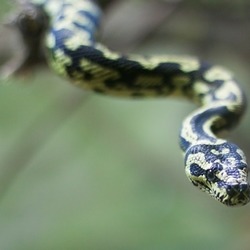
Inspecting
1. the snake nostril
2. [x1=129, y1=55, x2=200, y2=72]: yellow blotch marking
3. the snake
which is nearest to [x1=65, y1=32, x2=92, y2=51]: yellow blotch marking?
the snake

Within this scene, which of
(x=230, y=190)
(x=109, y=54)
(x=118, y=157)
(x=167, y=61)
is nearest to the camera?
(x=230, y=190)

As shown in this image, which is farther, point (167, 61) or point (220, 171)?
point (167, 61)

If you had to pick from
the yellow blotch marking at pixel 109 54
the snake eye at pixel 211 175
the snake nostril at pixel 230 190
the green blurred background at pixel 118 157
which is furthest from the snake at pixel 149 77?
the green blurred background at pixel 118 157

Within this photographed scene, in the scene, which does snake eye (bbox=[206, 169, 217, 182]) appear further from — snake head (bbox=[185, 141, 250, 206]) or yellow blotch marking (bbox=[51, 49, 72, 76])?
yellow blotch marking (bbox=[51, 49, 72, 76])

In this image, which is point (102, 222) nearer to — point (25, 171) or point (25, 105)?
point (25, 171)

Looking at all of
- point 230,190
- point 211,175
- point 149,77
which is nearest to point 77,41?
point 149,77

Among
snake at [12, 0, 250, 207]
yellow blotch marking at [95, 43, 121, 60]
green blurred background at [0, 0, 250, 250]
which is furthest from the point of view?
green blurred background at [0, 0, 250, 250]

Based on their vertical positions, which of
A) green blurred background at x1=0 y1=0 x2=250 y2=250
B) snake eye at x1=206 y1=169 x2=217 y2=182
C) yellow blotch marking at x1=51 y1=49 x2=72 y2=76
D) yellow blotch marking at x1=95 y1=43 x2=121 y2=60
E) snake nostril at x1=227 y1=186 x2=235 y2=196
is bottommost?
snake nostril at x1=227 y1=186 x2=235 y2=196

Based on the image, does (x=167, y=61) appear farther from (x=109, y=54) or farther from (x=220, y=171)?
(x=220, y=171)
